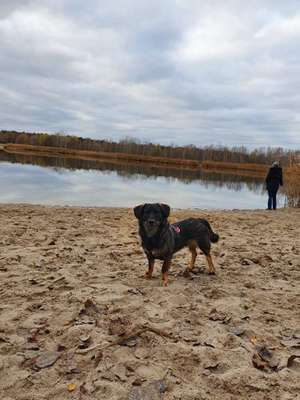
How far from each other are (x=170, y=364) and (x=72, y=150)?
87.3 m

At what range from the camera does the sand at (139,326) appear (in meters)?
3.11

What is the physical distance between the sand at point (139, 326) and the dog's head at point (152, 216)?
30.2 inches

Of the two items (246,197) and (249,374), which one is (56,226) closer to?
(249,374)

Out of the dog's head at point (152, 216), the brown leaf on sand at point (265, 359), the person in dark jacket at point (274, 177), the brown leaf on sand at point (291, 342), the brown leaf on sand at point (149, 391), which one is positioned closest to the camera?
the brown leaf on sand at point (149, 391)

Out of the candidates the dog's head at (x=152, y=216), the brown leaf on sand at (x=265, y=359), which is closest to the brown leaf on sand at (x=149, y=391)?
the brown leaf on sand at (x=265, y=359)

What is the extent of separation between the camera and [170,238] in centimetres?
588

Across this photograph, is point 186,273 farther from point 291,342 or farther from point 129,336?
point 129,336

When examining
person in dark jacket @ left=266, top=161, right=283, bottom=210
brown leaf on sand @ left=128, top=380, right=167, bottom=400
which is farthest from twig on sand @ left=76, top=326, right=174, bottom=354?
person in dark jacket @ left=266, top=161, right=283, bottom=210

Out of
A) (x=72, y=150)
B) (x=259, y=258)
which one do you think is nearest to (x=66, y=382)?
(x=259, y=258)

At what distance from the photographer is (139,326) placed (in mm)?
3990

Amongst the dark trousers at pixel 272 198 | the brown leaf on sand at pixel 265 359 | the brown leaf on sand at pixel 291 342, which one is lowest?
the brown leaf on sand at pixel 265 359

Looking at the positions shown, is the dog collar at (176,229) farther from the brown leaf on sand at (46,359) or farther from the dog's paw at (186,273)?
the brown leaf on sand at (46,359)

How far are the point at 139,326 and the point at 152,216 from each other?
6.14ft

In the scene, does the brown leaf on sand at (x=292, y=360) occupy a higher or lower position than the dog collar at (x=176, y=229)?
lower
